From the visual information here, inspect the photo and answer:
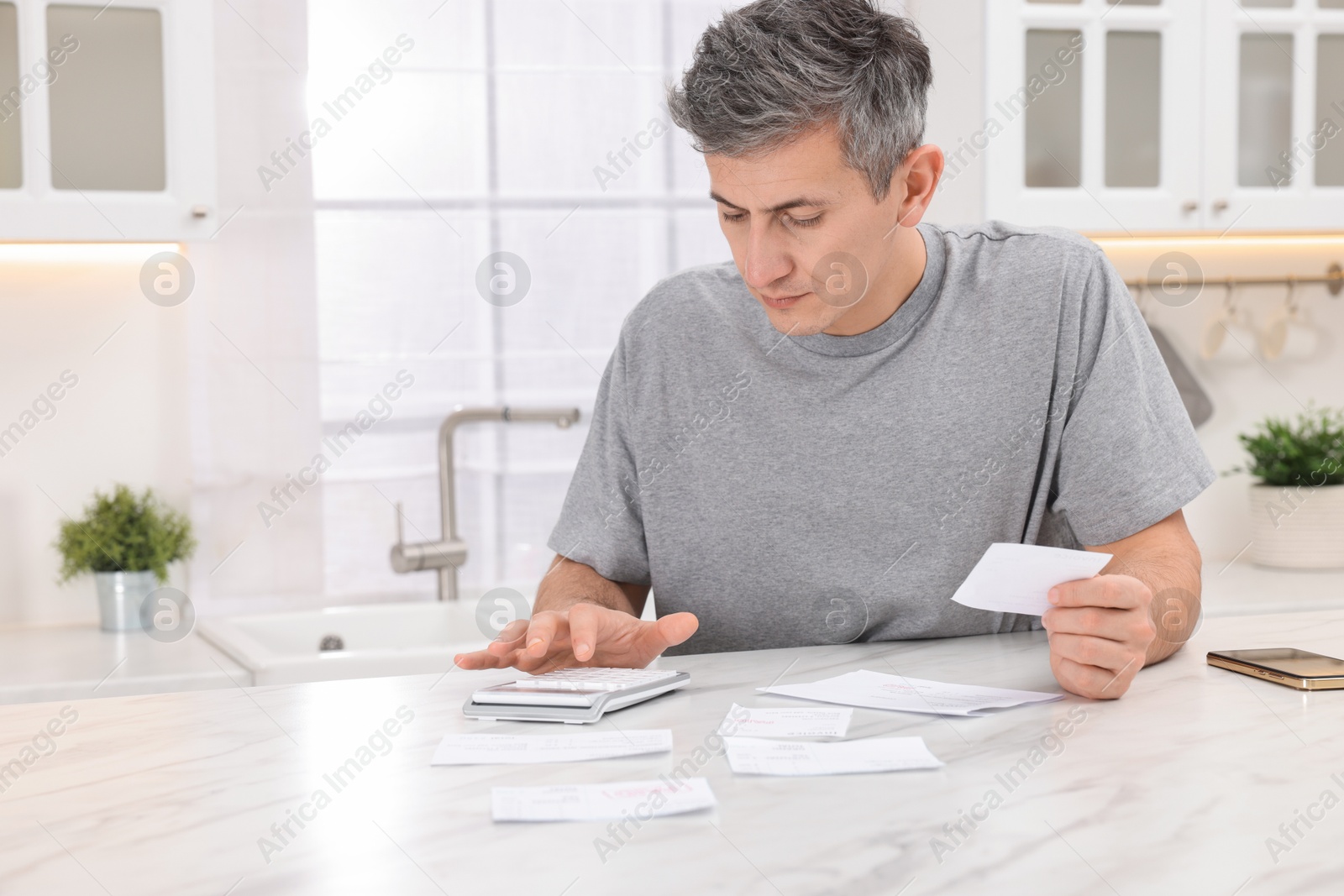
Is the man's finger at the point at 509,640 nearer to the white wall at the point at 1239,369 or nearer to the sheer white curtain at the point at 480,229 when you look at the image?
the sheer white curtain at the point at 480,229

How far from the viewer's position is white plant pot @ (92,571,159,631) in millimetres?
2223

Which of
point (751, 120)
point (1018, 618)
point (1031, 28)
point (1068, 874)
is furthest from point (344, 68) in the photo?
point (1068, 874)

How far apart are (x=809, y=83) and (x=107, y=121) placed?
1452 mm

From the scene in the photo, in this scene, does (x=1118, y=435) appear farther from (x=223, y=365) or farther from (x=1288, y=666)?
(x=223, y=365)

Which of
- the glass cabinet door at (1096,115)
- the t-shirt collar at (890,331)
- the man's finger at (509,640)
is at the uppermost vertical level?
the glass cabinet door at (1096,115)

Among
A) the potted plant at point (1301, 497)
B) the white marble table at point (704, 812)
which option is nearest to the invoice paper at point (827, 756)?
the white marble table at point (704, 812)

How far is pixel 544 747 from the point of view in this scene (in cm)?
86

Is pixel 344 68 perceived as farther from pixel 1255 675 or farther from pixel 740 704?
pixel 1255 675

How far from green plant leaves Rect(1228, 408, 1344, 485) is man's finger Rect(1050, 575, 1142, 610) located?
188 centimetres

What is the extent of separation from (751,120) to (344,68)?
1570 millimetres

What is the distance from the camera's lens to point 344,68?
244cm

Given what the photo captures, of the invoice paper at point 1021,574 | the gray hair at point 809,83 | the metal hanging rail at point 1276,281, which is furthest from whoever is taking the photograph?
the metal hanging rail at point 1276,281

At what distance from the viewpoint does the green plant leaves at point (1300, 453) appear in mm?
2557

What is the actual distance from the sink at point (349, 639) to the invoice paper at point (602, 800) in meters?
1.25
